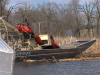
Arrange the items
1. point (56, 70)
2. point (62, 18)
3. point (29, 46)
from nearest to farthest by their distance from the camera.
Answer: point (56, 70), point (29, 46), point (62, 18)

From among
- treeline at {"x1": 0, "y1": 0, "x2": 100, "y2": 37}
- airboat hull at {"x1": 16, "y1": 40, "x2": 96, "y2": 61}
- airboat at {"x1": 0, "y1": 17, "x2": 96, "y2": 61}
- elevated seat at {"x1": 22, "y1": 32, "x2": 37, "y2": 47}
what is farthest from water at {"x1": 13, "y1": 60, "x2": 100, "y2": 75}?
treeline at {"x1": 0, "y1": 0, "x2": 100, "y2": 37}

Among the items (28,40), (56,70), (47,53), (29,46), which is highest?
(28,40)

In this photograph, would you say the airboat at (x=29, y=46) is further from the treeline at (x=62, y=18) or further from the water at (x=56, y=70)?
the treeline at (x=62, y=18)

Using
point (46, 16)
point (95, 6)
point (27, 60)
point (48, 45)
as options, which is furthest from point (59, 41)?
point (46, 16)

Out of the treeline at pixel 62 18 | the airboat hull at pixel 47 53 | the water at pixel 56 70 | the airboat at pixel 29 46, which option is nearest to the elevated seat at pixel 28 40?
the airboat at pixel 29 46

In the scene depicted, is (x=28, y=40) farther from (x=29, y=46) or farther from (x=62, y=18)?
(x=62, y=18)

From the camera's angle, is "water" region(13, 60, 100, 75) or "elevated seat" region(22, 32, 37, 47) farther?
"elevated seat" region(22, 32, 37, 47)

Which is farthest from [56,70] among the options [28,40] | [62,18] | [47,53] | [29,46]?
[62,18]

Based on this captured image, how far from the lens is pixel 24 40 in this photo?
543 inches

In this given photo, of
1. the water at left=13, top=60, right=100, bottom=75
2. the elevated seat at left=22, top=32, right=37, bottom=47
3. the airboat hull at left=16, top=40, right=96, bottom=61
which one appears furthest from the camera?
the elevated seat at left=22, top=32, right=37, bottom=47

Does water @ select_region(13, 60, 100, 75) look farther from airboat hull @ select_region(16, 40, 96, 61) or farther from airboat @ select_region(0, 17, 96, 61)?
airboat @ select_region(0, 17, 96, 61)

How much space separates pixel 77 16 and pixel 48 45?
2106cm

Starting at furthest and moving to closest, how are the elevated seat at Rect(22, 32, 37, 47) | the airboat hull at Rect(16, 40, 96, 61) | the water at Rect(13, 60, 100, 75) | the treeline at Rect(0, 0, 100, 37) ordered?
the treeline at Rect(0, 0, 100, 37) → the elevated seat at Rect(22, 32, 37, 47) → the airboat hull at Rect(16, 40, 96, 61) → the water at Rect(13, 60, 100, 75)

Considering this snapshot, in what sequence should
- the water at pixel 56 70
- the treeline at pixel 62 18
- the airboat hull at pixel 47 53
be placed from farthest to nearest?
the treeline at pixel 62 18 < the airboat hull at pixel 47 53 < the water at pixel 56 70
